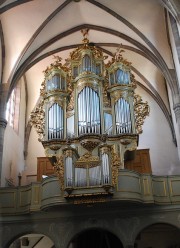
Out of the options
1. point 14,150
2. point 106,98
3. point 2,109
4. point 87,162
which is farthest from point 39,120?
point 87,162

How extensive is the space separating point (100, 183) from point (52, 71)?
698 cm

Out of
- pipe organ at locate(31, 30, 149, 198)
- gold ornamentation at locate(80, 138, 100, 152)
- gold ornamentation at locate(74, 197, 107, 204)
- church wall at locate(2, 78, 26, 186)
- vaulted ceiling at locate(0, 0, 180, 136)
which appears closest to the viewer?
gold ornamentation at locate(74, 197, 107, 204)

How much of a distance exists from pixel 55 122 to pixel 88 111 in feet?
5.07

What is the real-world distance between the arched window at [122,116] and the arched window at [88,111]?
2.76 ft

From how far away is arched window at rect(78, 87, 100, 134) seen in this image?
15797mm

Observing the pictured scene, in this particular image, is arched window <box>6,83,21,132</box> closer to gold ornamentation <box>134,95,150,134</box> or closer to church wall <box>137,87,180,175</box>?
gold ornamentation <box>134,95,150,134</box>

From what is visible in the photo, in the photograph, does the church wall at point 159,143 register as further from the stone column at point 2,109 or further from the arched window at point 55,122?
the stone column at point 2,109

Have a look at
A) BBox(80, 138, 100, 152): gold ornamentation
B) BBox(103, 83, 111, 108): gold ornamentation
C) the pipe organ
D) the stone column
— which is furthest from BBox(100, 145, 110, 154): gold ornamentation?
the stone column

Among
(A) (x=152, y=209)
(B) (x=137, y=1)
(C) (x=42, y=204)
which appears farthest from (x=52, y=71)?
(A) (x=152, y=209)

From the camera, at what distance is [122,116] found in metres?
16.2

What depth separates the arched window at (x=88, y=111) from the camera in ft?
51.8

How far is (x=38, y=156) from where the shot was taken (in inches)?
843

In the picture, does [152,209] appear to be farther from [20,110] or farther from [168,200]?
[20,110]

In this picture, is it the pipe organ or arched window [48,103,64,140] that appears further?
arched window [48,103,64,140]
